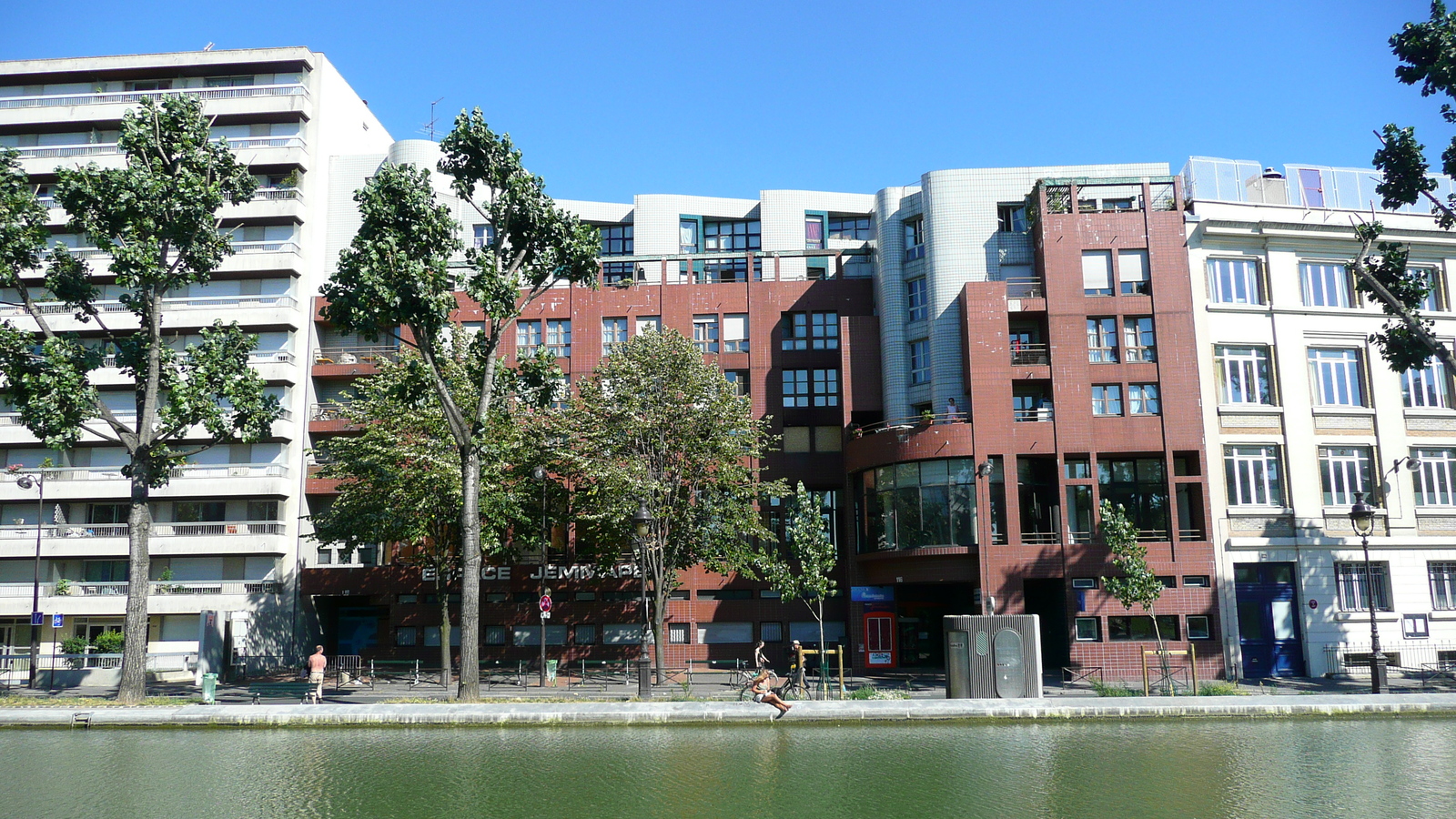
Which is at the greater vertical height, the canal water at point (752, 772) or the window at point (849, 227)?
the window at point (849, 227)

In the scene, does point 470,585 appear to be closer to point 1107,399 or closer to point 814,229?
point 1107,399

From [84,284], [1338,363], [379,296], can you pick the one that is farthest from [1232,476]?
[84,284]

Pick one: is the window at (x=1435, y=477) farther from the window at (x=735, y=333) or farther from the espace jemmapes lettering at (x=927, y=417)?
the window at (x=735, y=333)

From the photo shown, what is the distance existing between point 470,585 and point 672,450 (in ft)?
39.4

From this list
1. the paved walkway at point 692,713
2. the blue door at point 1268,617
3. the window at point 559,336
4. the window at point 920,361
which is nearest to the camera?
the paved walkway at point 692,713

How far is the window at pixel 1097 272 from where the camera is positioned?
38531 mm

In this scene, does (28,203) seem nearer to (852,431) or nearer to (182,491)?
(182,491)

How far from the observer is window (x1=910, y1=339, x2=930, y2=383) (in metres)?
41.8

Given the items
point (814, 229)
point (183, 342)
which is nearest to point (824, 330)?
point (814, 229)

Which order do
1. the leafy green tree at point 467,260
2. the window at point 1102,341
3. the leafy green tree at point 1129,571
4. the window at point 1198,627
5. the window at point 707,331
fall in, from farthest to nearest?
the window at point 707,331, the window at point 1102,341, the window at point 1198,627, the leafy green tree at point 1129,571, the leafy green tree at point 467,260

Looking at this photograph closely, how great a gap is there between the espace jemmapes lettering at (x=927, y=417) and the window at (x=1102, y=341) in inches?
5.7

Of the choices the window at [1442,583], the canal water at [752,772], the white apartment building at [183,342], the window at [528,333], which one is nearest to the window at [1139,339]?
the window at [1442,583]

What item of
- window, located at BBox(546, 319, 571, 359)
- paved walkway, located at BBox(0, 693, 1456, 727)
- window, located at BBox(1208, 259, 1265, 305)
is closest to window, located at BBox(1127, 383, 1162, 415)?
window, located at BBox(1208, 259, 1265, 305)

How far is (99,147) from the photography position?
51.3 m
